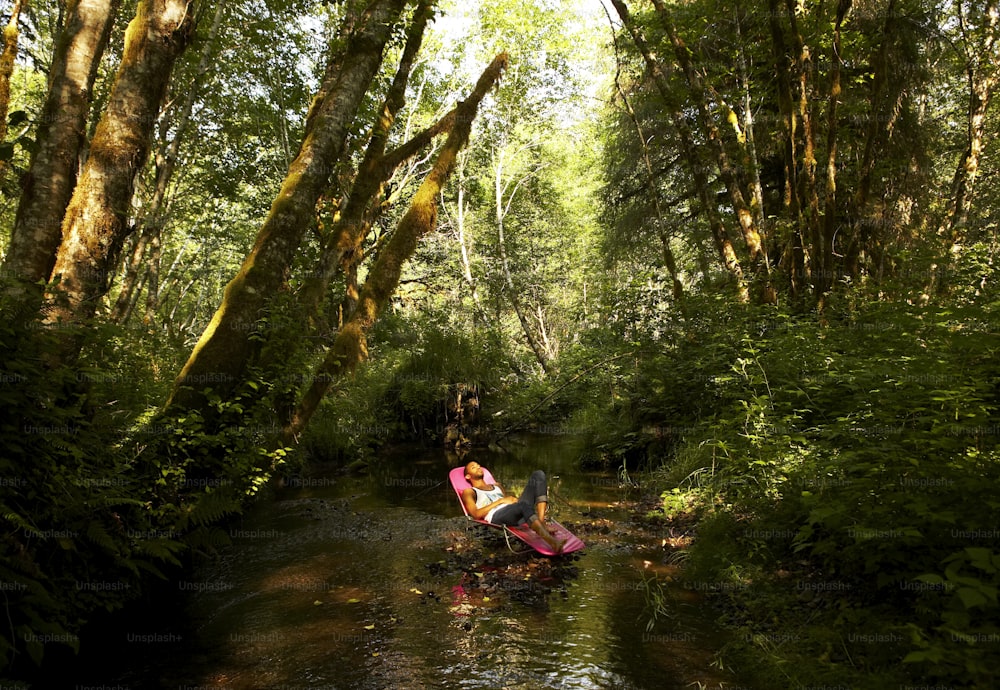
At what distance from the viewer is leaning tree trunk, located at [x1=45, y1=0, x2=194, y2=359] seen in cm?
561

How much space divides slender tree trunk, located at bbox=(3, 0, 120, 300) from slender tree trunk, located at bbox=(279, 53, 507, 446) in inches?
151

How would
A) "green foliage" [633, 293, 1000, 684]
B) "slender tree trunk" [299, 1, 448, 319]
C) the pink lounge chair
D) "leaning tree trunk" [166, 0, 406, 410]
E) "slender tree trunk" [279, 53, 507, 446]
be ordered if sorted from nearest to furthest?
"green foliage" [633, 293, 1000, 684]
"leaning tree trunk" [166, 0, 406, 410]
the pink lounge chair
"slender tree trunk" [279, 53, 507, 446]
"slender tree trunk" [299, 1, 448, 319]

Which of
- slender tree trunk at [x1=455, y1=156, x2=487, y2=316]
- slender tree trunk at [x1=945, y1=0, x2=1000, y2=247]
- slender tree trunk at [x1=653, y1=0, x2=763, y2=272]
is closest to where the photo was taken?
slender tree trunk at [x1=653, y1=0, x2=763, y2=272]

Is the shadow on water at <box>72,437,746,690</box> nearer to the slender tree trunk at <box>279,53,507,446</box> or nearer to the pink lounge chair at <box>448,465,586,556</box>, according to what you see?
the pink lounge chair at <box>448,465,586,556</box>

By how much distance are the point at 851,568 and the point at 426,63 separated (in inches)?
836

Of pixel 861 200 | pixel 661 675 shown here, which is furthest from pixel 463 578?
pixel 861 200

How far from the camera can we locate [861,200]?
9.96 meters

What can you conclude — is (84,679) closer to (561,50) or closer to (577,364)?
(577,364)

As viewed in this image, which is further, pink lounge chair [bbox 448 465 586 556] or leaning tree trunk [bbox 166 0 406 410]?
pink lounge chair [bbox 448 465 586 556]

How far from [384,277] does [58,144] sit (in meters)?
5.42

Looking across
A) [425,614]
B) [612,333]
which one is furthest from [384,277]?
[425,614]

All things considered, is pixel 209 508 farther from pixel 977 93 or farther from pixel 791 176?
pixel 977 93

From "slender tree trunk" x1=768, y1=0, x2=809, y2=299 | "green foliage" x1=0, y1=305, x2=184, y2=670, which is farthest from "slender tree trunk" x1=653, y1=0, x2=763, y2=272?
"green foliage" x1=0, y1=305, x2=184, y2=670

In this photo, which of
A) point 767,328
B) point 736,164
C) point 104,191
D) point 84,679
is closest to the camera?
point 84,679
